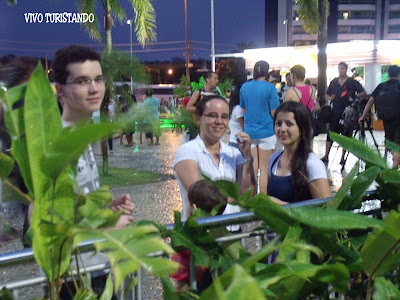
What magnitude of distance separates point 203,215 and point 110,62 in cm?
804

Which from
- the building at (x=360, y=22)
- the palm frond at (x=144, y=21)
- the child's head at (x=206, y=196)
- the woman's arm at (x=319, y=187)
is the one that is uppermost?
the building at (x=360, y=22)

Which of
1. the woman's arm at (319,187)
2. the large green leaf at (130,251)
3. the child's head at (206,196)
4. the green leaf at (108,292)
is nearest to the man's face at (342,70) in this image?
the woman's arm at (319,187)

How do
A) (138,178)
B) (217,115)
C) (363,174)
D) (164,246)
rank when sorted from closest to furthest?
1. (164,246)
2. (363,174)
3. (217,115)
4. (138,178)

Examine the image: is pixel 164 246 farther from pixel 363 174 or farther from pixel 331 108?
pixel 331 108

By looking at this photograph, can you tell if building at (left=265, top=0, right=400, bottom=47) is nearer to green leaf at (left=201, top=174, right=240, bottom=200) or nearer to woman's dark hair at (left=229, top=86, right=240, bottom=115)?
woman's dark hair at (left=229, top=86, right=240, bottom=115)

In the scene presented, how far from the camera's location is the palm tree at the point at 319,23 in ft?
66.6

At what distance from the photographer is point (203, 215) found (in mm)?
2080

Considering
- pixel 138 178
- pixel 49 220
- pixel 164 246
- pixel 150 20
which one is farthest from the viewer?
pixel 150 20

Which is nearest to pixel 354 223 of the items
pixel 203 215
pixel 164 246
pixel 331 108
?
pixel 203 215

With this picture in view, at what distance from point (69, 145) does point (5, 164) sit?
22 cm

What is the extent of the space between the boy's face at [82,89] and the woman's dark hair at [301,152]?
4.72 ft

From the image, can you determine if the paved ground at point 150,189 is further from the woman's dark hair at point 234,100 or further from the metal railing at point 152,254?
the woman's dark hair at point 234,100

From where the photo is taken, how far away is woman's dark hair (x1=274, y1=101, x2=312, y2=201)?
12.0ft

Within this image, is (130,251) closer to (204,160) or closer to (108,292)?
(108,292)
